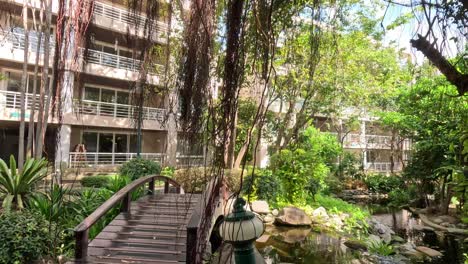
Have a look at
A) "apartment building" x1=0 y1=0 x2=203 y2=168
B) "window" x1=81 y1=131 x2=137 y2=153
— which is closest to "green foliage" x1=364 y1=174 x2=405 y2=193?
"apartment building" x1=0 y1=0 x2=203 y2=168

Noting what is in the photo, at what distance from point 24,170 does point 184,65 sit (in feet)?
17.6

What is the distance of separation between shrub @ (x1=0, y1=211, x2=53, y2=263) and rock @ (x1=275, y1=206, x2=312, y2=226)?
5969mm

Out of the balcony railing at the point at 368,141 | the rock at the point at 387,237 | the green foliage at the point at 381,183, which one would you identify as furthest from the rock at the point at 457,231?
the balcony railing at the point at 368,141

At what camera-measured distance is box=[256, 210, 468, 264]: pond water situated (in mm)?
6691

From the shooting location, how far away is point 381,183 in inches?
673

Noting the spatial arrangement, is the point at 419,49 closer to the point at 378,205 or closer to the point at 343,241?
the point at 343,241

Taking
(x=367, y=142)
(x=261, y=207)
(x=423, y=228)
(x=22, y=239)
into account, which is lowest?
(x=423, y=228)

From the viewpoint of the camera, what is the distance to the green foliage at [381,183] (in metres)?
16.5

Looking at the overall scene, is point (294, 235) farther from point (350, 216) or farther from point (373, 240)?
point (350, 216)

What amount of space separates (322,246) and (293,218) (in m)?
1.43

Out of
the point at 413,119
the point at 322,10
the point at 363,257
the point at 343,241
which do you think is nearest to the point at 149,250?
the point at 322,10

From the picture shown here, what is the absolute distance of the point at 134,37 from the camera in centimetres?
147

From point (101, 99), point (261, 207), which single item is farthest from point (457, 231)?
point (101, 99)

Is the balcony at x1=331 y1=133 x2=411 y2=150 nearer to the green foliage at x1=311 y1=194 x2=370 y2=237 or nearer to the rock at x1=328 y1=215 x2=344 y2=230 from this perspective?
the green foliage at x1=311 y1=194 x2=370 y2=237
